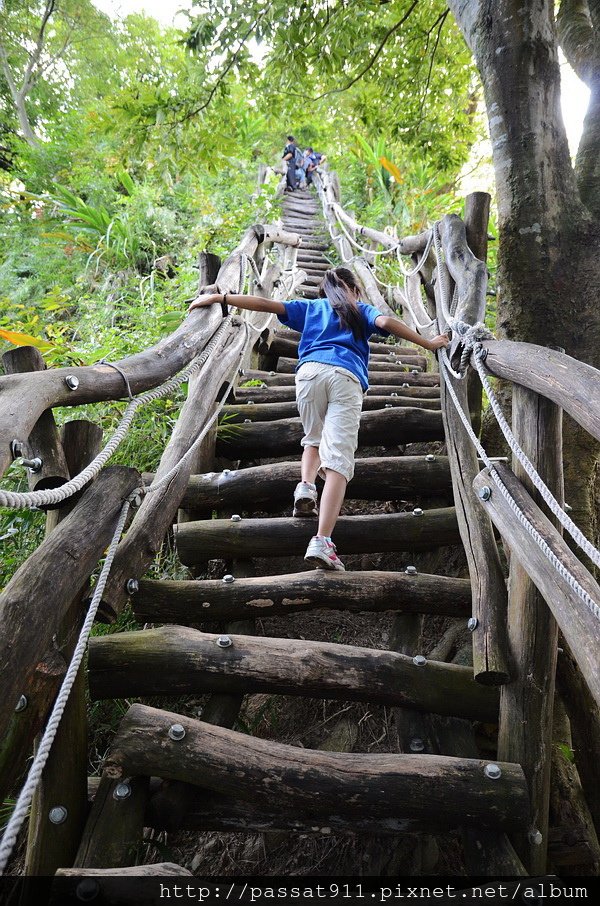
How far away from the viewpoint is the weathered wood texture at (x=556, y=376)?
4.23 ft

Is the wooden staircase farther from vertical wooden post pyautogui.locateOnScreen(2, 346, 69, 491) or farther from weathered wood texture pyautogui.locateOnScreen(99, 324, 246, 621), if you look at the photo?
vertical wooden post pyautogui.locateOnScreen(2, 346, 69, 491)

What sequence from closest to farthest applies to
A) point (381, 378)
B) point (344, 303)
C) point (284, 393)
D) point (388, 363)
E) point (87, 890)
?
point (87, 890)
point (344, 303)
point (284, 393)
point (381, 378)
point (388, 363)

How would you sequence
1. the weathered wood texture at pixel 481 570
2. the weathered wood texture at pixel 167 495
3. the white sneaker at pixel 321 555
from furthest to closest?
1. the white sneaker at pixel 321 555
2. the weathered wood texture at pixel 167 495
3. the weathered wood texture at pixel 481 570

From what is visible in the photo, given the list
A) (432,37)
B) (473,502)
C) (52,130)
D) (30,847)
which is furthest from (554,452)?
(52,130)

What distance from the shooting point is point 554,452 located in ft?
5.56

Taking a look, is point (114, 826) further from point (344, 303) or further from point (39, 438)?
point (344, 303)

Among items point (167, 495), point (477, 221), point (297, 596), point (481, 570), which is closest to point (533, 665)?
point (481, 570)

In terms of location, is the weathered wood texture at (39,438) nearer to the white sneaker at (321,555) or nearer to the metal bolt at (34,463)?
the metal bolt at (34,463)

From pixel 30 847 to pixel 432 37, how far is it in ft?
18.8

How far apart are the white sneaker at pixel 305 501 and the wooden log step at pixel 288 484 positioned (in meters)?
0.22

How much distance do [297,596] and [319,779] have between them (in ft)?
2.33

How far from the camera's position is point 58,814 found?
1351mm

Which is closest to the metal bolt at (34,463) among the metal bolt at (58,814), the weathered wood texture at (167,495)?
the weathered wood texture at (167,495)

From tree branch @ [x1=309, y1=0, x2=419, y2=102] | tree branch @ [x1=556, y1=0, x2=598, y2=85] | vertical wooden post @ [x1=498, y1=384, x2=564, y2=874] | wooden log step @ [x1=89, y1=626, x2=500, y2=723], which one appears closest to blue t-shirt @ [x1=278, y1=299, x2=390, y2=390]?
vertical wooden post @ [x1=498, y1=384, x2=564, y2=874]
